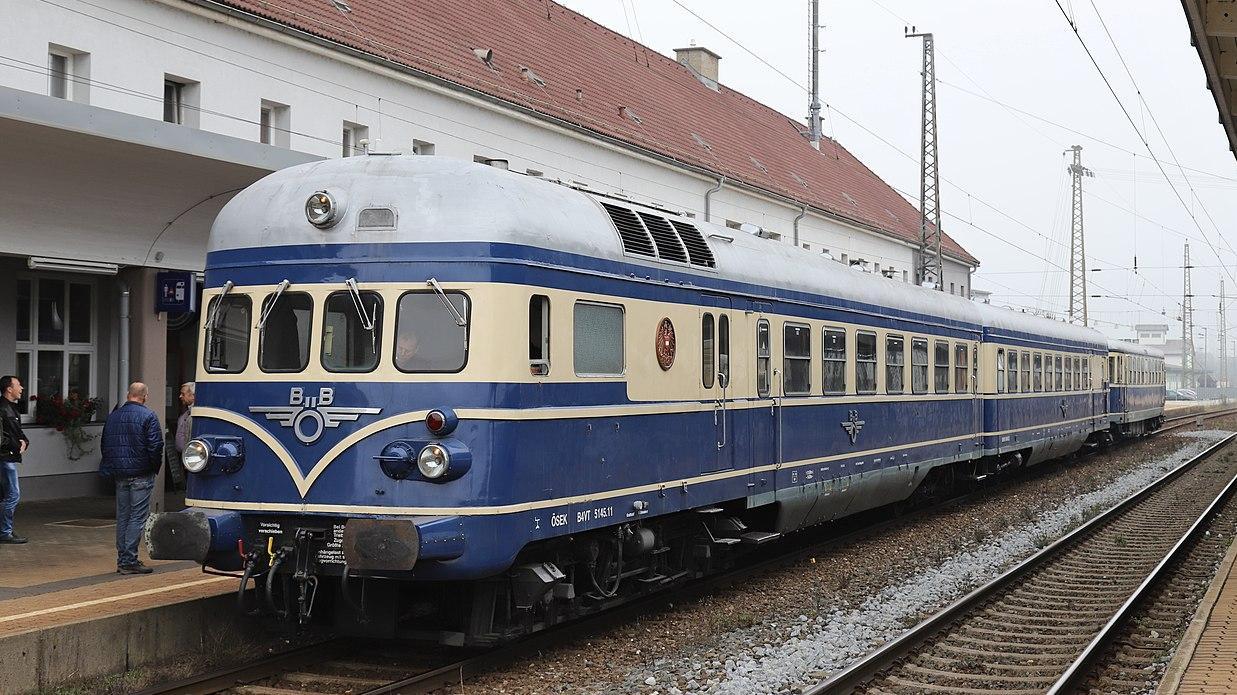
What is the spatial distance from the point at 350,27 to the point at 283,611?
1385 centimetres

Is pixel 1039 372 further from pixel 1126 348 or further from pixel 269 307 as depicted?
pixel 269 307

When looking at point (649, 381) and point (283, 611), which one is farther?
point (649, 381)

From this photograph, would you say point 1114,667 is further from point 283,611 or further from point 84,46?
point 84,46

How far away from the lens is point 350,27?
20.5 m

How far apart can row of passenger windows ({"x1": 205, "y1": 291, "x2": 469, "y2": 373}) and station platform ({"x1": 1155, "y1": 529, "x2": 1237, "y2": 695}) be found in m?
4.93

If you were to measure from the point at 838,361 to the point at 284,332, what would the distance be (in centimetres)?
736

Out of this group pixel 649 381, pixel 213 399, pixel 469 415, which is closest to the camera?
pixel 469 415

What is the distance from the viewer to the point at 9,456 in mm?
12336

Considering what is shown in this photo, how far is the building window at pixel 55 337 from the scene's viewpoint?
16219mm

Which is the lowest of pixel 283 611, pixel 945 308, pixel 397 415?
pixel 283 611

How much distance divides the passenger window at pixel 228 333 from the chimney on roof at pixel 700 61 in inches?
1364

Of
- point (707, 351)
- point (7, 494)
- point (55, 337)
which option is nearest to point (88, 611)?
point (7, 494)

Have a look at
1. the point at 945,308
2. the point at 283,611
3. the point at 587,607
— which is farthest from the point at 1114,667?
the point at 945,308

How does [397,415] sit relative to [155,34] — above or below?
below
